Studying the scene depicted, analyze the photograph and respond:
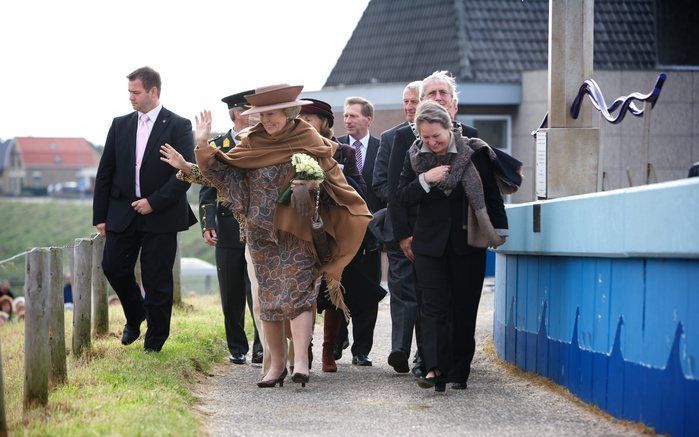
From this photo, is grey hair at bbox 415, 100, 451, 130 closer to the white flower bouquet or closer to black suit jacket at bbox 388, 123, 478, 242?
black suit jacket at bbox 388, 123, 478, 242

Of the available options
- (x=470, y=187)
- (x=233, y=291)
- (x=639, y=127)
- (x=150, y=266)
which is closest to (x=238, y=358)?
(x=233, y=291)

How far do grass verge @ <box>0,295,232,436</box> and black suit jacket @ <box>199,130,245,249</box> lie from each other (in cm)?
98

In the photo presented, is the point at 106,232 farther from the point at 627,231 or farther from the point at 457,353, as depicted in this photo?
the point at 627,231

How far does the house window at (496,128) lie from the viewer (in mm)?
29672

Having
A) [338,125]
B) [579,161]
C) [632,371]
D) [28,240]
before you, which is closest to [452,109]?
[579,161]

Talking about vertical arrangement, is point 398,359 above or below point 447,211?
below

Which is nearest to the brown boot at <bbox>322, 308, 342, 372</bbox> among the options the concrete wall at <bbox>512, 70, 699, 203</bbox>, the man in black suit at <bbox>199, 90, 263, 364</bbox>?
the man in black suit at <bbox>199, 90, 263, 364</bbox>

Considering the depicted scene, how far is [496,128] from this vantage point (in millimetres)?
30016

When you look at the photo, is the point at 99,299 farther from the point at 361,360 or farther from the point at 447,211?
the point at 447,211

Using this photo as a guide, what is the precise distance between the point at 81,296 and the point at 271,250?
2.40 m

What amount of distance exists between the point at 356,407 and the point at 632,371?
1937 mm

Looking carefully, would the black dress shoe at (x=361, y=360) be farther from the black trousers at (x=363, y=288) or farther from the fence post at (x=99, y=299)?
the fence post at (x=99, y=299)

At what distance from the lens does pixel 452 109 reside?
9.21 metres

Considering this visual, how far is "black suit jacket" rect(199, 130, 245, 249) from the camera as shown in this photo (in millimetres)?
10508
